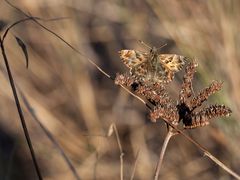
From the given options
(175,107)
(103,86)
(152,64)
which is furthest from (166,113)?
(103,86)

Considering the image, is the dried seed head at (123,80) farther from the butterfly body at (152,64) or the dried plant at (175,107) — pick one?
the butterfly body at (152,64)

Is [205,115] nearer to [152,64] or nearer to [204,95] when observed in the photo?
[204,95]

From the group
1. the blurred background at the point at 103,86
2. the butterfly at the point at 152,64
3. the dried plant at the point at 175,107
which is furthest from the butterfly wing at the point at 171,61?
the blurred background at the point at 103,86

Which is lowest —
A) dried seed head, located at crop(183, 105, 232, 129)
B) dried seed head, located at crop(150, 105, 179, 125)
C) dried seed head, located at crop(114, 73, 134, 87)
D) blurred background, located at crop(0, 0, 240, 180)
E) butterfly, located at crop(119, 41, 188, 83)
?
blurred background, located at crop(0, 0, 240, 180)

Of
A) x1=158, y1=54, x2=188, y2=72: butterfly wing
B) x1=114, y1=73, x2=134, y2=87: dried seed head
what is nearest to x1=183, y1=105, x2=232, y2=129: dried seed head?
x1=114, y1=73, x2=134, y2=87: dried seed head

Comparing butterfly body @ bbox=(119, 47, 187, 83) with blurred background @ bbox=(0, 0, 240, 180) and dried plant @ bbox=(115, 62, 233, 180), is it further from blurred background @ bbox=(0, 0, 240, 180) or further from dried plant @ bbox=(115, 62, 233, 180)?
blurred background @ bbox=(0, 0, 240, 180)

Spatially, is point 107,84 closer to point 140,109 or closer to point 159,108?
point 140,109

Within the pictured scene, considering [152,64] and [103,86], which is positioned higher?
[152,64]
